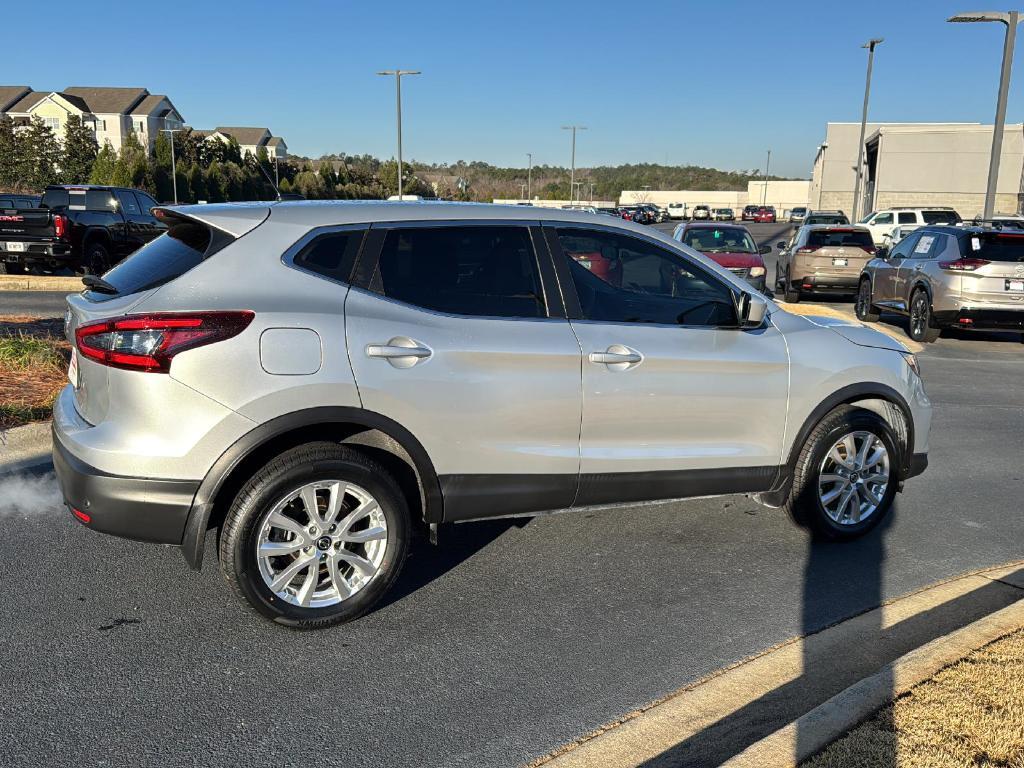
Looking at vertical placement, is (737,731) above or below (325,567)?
below

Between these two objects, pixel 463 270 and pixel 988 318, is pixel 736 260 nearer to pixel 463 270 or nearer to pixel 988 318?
pixel 988 318

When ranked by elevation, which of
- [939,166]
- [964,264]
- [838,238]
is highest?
[939,166]

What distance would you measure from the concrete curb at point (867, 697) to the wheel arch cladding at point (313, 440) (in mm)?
1820

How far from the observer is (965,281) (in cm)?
1250

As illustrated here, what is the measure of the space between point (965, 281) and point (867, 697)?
1088 cm

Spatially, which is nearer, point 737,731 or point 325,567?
point 737,731

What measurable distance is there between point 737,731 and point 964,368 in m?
9.75

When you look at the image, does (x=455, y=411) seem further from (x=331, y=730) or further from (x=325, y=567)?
(x=331, y=730)

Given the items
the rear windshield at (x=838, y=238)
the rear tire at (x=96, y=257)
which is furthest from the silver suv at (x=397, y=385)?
the rear tire at (x=96, y=257)

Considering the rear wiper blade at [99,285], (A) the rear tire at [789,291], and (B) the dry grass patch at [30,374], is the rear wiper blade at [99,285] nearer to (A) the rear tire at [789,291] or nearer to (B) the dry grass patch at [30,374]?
(B) the dry grass patch at [30,374]

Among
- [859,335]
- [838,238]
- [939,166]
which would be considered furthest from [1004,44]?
[939,166]

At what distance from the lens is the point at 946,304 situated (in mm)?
12680

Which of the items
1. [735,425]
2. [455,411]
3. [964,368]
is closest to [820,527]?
[735,425]

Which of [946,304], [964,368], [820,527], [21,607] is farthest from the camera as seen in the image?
[946,304]
